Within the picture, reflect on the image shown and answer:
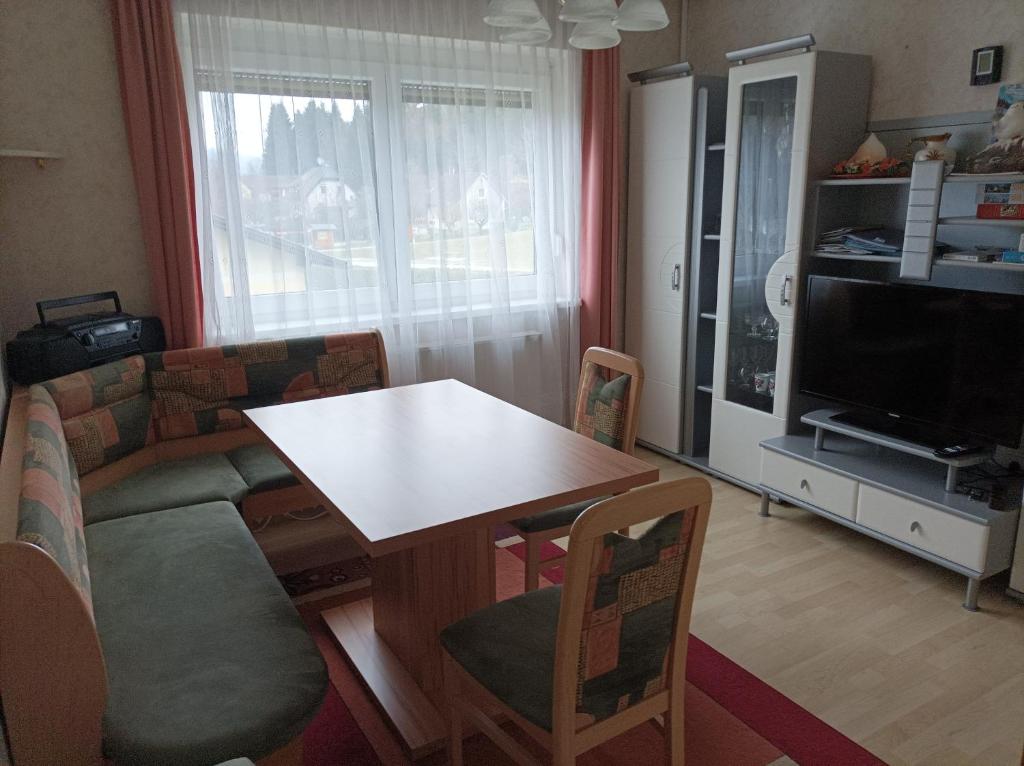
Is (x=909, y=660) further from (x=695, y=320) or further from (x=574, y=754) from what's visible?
(x=695, y=320)

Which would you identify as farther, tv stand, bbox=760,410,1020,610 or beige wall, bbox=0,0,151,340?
beige wall, bbox=0,0,151,340

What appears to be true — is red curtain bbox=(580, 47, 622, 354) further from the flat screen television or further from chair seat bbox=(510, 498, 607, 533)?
chair seat bbox=(510, 498, 607, 533)

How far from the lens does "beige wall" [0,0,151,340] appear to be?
2906 millimetres

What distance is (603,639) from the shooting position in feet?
5.02

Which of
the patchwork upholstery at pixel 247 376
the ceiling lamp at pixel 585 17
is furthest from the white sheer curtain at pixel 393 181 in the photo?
the ceiling lamp at pixel 585 17

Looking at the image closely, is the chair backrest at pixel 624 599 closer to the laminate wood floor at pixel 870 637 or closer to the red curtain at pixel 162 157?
the laminate wood floor at pixel 870 637

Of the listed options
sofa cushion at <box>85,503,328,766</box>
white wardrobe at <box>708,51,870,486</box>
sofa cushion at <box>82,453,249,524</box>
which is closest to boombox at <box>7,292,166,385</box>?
sofa cushion at <box>82,453,249,524</box>

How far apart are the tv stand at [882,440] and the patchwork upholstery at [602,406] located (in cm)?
121

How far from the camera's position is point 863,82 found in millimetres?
3393

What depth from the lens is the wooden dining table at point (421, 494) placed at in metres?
1.81

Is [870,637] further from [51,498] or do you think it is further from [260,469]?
[51,498]

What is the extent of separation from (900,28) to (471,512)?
118 inches

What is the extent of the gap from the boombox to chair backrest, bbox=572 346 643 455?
184 cm

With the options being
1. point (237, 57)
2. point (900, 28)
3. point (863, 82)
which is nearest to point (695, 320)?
point (863, 82)
